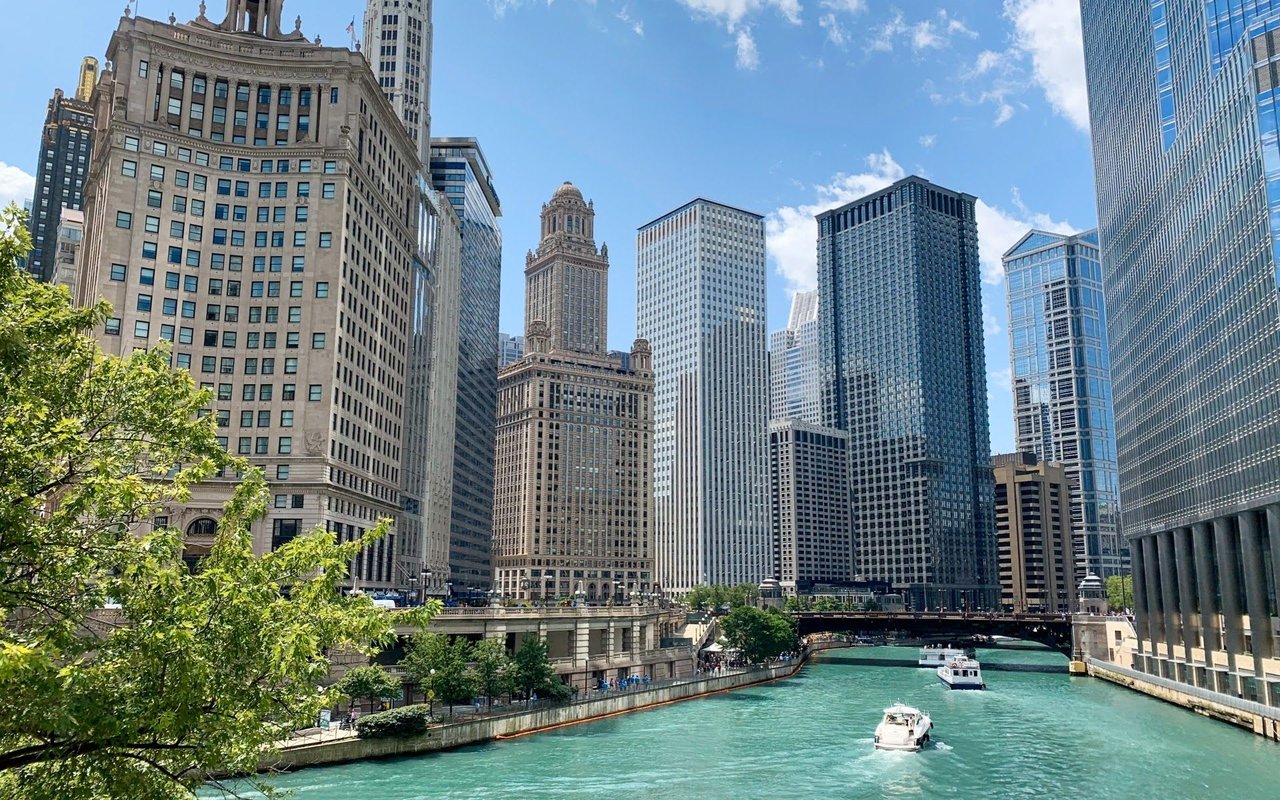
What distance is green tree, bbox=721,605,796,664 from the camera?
496 feet

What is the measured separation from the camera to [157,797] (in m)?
20.1

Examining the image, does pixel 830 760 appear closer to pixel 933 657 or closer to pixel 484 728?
pixel 484 728

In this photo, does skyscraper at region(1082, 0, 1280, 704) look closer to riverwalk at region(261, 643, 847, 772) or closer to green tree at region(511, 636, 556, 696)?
riverwalk at region(261, 643, 847, 772)

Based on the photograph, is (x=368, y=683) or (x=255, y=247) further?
(x=255, y=247)

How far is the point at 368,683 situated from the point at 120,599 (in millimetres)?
63763

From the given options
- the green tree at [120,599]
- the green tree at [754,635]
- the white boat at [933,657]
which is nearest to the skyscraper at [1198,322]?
the white boat at [933,657]

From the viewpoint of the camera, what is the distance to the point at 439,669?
87125 millimetres

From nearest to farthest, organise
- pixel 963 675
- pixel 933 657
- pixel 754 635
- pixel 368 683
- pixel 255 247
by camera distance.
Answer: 1. pixel 368 683
2. pixel 255 247
3. pixel 963 675
4. pixel 754 635
5. pixel 933 657

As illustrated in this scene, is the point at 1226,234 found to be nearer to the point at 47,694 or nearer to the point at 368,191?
the point at 368,191

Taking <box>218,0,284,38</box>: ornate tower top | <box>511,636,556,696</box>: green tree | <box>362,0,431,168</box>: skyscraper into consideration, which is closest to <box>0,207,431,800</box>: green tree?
<box>511,636,556,696</box>: green tree

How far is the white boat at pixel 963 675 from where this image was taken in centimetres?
14075

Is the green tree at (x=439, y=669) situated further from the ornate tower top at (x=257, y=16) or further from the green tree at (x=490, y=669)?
the ornate tower top at (x=257, y=16)

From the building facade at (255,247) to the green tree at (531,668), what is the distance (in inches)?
1016

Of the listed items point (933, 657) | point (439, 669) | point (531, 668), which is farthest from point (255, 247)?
point (933, 657)
